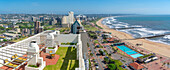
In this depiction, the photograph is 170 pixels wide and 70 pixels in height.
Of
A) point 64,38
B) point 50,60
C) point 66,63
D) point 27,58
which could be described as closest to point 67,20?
point 64,38

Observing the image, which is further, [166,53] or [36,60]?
[166,53]

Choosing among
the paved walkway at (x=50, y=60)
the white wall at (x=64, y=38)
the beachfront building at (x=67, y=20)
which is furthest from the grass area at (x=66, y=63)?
the beachfront building at (x=67, y=20)

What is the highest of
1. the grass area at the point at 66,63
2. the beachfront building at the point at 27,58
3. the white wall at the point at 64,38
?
the white wall at the point at 64,38

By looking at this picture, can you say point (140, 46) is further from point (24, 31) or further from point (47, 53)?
point (24, 31)

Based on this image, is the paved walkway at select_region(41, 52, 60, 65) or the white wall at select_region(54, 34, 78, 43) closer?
the paved walkway at select_region(41, 52, 60, 65)

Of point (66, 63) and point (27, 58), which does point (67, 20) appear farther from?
point (66, 63)

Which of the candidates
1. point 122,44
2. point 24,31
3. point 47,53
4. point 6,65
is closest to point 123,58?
point 122,44

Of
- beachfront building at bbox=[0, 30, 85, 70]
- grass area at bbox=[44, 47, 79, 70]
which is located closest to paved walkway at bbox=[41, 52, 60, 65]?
beachfront building at bbox=[0, 30, 85, 70]

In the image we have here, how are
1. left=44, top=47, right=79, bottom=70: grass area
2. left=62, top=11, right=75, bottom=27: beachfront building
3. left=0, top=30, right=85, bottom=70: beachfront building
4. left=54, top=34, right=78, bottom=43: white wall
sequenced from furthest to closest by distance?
left=62, top=11, right=75, bottom=27: beachfront building → left=54, top=34, right=78, bottom=43: white wall → left=44, top=47, right=79, bottom=70: grass area → left=0, top=30, right=85, bottom=70: beachfront building

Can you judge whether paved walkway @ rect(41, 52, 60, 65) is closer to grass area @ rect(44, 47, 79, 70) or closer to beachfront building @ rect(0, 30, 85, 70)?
beachfront building @ rect(0, 30, 85, 70)

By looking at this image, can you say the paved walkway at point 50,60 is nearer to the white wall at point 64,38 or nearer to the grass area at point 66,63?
the grass area at point 66,63

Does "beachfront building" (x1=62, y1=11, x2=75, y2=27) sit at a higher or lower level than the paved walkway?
higher
